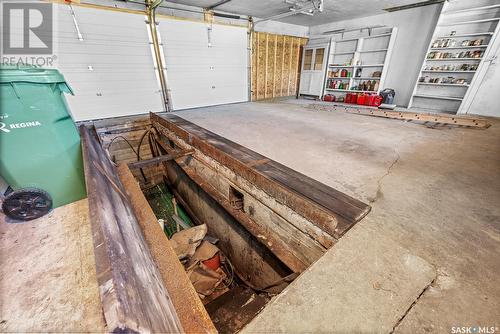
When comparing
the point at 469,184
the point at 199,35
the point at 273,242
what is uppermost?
the point at 199,35

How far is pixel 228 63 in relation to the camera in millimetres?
6488

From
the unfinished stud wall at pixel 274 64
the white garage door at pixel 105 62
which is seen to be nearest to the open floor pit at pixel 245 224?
the white garage door at pixel 105 62

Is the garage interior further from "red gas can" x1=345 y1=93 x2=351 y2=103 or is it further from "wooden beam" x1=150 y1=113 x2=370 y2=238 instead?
"red gas can" x1=345 y1=93 x2=351 y2=103

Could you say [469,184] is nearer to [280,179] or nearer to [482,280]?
[482,280]

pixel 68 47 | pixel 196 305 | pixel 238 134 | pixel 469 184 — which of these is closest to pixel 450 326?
pixel 196 305

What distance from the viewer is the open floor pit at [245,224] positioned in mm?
1642

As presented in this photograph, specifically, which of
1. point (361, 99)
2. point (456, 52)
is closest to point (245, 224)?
point (361, 99)

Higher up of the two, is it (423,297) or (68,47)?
(68,47)

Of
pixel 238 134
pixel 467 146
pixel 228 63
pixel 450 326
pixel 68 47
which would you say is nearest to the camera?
pixel 450 326

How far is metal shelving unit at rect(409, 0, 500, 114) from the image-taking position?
453 centimetres

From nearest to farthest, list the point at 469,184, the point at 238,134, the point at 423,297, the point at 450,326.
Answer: the point at 450,326 < the point at 423,297 < the point at 469,184 < the point at 238,134

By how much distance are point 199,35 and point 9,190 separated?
5.53 m

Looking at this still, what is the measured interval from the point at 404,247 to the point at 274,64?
7651 mm

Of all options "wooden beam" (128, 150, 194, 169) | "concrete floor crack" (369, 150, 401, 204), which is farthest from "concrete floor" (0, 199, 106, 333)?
"concrete floor crack" (369, 150, 401, 204)
